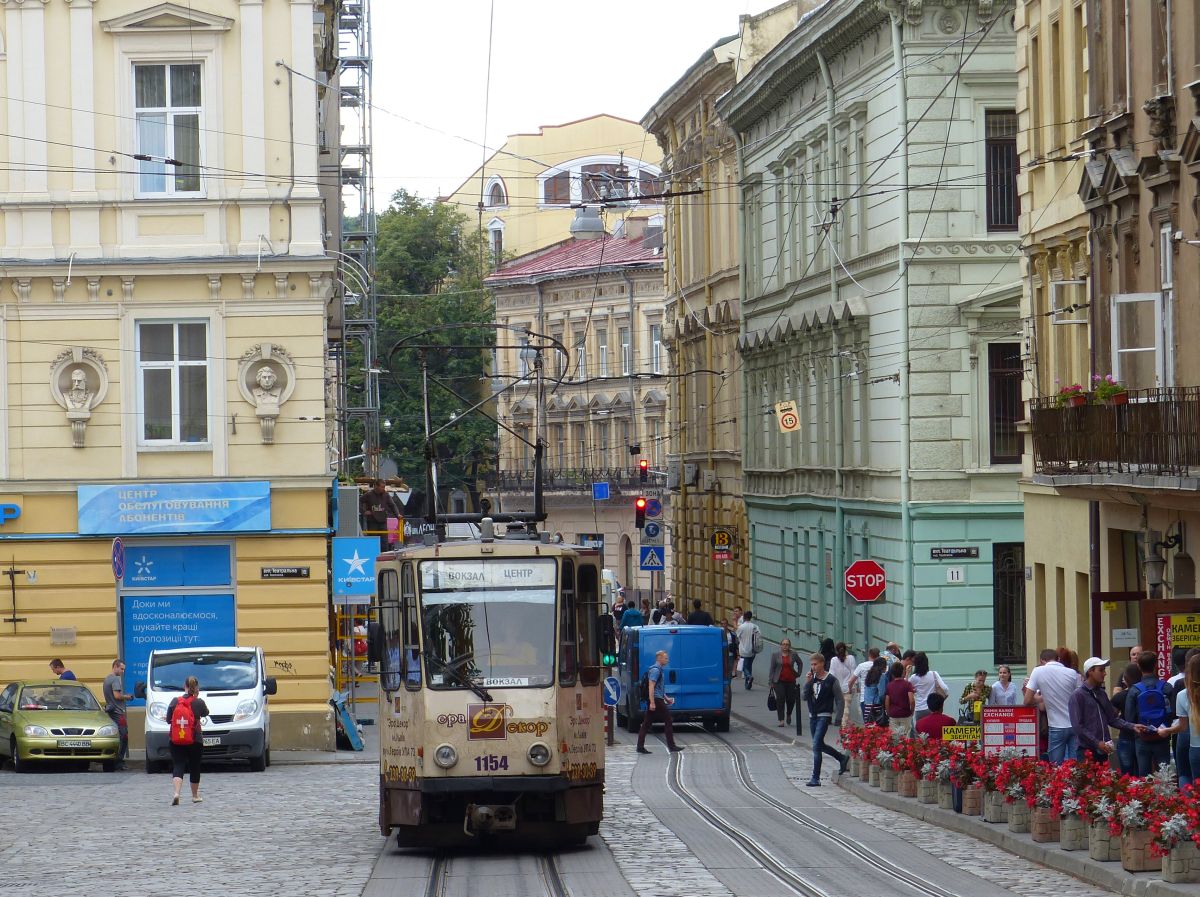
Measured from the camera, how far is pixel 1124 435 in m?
24.7

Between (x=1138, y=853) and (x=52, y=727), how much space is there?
1835 cm

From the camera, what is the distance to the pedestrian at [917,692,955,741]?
23.6 meters

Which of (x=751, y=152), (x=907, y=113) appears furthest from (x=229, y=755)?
(x=751, y=152)

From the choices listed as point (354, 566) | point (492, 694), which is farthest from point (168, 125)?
point (492, 694)

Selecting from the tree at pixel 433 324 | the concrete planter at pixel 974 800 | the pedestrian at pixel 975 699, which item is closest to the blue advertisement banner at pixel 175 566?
the pedestrian at pixel 975 699

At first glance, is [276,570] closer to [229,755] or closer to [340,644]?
[229,755]

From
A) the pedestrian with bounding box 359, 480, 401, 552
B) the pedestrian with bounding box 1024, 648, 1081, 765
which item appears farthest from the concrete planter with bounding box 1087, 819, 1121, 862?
the pedestrian with bounding box 359, 480, 401, 552

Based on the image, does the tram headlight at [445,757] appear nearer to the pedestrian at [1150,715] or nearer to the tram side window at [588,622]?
the tram side window at [588,622]

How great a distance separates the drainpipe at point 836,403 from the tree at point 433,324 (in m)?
31.8

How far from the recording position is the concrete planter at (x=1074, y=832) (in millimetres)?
17609

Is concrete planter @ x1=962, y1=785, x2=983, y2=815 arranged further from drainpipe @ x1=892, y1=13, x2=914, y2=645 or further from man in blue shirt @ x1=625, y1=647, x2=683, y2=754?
drainpipe @ x1=892, y1=13, x2=914, y2=645

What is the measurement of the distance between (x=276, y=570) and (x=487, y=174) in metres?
62.6

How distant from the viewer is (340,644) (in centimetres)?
3972

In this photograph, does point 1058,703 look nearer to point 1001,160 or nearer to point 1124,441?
point 1124,441
